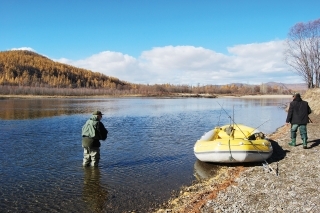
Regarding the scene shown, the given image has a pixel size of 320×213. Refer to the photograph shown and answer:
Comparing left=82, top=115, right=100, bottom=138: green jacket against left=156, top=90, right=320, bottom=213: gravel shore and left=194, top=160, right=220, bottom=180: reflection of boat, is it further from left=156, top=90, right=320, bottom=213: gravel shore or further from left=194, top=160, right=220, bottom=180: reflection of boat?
left=194, top=160, right=220, bottom=180: reflection of boat

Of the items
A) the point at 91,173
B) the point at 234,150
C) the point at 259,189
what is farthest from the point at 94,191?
the point at 234,150

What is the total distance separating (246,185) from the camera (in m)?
8.67

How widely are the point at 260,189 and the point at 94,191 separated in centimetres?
497

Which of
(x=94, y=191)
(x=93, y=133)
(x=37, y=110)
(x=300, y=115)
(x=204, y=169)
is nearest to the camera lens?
(x=94, y=191)

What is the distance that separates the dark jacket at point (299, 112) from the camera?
12.5 metres

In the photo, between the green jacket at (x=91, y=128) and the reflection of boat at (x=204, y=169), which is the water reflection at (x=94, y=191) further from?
the reflection of boat at (x=204, y=169)

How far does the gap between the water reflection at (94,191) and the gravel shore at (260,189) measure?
182 cm

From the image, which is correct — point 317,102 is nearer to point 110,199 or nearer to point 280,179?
point 280,179

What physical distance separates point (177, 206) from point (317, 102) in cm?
2747

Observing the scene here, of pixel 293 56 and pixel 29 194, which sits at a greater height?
pixel 293 56

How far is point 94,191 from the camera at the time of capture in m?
9.43

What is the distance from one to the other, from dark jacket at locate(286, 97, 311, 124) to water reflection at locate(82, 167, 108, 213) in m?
8.35

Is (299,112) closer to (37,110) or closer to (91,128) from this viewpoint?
(91,128)

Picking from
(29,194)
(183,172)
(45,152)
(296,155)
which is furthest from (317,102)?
(29,194)
